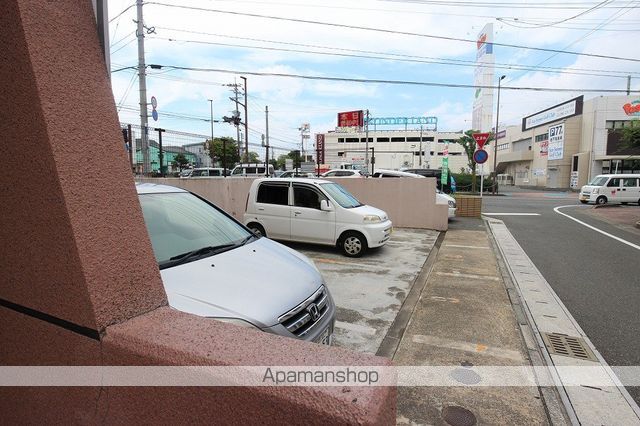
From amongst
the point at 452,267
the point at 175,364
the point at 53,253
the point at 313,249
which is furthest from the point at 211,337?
the point at 313,249

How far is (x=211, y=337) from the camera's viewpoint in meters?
1.38

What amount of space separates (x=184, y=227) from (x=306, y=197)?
502 cm

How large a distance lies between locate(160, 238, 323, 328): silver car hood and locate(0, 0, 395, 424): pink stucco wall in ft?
2.50

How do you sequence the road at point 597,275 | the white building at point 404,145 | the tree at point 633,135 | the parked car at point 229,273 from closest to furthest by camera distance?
the parked car at point 229,273 → the road at point 597,275 → the tree at point 633,135 → the white building at point 404,145

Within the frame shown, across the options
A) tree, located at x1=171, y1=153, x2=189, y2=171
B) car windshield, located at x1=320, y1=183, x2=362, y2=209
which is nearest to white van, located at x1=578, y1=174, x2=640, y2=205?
car windshield, located at x1=320, y1=183, x2=362, y2=209

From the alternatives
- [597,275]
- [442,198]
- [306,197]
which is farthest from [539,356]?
[442,198]

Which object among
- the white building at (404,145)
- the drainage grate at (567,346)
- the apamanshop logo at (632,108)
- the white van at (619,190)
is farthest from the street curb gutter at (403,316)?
the white building at (404,145)

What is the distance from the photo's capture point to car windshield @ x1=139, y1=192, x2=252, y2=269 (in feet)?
10.5

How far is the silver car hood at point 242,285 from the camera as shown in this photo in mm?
2426

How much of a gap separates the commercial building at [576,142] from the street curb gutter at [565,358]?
1160 inches

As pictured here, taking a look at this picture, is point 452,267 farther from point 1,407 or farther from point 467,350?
point 1,407

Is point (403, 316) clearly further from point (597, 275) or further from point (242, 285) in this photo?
point (597, 275)

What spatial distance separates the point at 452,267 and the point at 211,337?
6584 mm

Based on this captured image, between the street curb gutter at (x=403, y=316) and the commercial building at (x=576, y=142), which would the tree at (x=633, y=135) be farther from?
the commercial building at (x=576, y=142)
